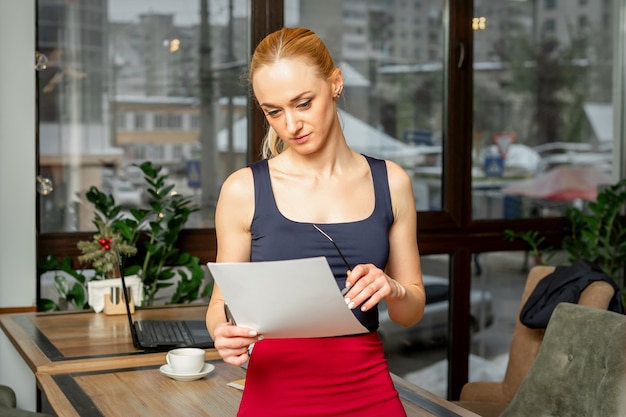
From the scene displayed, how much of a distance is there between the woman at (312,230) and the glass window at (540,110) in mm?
3123

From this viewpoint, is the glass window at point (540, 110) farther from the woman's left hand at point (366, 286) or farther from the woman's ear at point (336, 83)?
the woman's left hand at point (366, 286)

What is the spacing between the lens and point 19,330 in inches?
124

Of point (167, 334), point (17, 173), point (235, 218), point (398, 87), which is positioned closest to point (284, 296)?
point (235, 218)

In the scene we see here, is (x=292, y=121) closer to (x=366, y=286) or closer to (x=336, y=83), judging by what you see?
(x=336, y=83)

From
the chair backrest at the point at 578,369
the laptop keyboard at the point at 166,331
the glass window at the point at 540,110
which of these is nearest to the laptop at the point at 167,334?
the laptop keyboard at the point at 166,331

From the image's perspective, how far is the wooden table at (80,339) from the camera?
8.58 feet

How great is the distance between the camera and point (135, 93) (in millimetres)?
4176

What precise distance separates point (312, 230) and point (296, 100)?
23 centimetres

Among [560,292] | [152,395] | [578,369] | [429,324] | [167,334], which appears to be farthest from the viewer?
[429,324]

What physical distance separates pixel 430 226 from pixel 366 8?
111cm

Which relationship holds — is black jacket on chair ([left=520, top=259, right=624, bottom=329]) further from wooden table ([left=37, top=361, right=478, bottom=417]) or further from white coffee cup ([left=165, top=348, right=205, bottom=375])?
white coffee cup ([left=165, top=348, right=205, bottom=375])

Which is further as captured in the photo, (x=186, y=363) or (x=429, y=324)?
(x=429, y=324)

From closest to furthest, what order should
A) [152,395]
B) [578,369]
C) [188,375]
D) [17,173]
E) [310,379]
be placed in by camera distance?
[310,379] < [152,395] < [188,375] < [578,369] < [17,173]

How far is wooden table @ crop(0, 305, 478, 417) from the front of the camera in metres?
2.18
